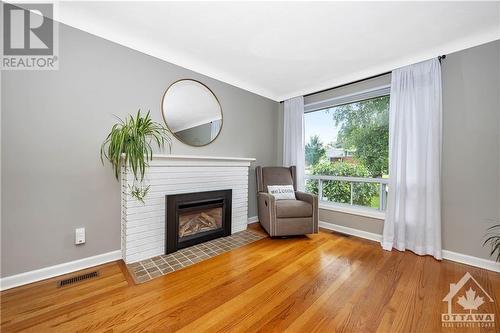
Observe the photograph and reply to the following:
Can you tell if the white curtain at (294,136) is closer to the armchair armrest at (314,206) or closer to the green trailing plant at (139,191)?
the armchair armrest at (314,206)

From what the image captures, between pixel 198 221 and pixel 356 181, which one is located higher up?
pixel 356 181

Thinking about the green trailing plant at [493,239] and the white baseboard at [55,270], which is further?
the green trailing plant at [493,239]

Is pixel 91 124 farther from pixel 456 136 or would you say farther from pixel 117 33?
pixel 456 136

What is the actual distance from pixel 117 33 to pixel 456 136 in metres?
3.83

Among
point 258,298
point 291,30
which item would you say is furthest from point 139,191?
point 291,30

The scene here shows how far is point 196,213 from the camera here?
8.43ft

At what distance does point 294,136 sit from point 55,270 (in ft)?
11.4

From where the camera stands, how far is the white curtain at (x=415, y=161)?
87.1 inches

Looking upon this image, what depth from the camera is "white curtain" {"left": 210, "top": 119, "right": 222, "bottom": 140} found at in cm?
288

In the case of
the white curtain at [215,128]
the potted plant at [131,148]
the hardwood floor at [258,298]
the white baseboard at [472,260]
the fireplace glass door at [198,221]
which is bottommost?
the hardwood floor at [258,298]

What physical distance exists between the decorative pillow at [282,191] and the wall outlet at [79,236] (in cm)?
231

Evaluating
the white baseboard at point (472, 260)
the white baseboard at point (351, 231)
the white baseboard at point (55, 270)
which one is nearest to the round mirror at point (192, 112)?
the white baseboard at point (55, 270)

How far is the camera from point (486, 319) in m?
1.35

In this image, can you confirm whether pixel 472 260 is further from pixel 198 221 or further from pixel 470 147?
pixel 198 221
